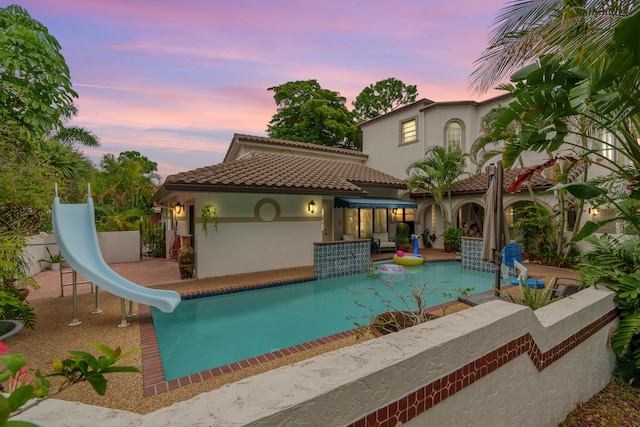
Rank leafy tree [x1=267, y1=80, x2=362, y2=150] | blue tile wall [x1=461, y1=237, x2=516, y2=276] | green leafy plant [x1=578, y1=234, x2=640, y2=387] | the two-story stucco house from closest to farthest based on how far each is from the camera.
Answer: green leafy plant [x1=578, y1=234, x2=640, y2=387], the two-story stucco house, blue tile wall [x1=461, y1=237, x2=516, y2=276], leafy tree [x1=267, y1=80, x2=362, y2=150]

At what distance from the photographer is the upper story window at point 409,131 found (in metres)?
26.5

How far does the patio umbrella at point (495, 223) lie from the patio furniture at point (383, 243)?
1165cm

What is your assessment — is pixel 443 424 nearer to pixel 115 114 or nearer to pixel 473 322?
pixel 473 322

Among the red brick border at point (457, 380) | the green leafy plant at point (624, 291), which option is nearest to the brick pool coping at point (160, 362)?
the red brick border at point (457, 380)

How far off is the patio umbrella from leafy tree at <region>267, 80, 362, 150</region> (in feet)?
107

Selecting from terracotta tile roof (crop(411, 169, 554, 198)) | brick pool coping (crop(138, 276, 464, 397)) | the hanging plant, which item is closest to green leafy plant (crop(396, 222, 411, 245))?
terracotta tile roof (crop(411, 169, 554, 198))

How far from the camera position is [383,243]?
73.2 ft

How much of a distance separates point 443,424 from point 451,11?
14.6 m

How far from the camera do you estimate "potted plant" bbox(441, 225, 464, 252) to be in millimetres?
21641

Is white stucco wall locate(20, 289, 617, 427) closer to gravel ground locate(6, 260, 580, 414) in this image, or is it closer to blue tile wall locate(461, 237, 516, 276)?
gravel ground locate(6, 260, 580, 414)

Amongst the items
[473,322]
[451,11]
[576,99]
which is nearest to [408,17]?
[451,11]

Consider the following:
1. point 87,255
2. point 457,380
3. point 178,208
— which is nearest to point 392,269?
point 457,380

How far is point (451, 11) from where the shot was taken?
476 inches

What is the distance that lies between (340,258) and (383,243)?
26.8ft
